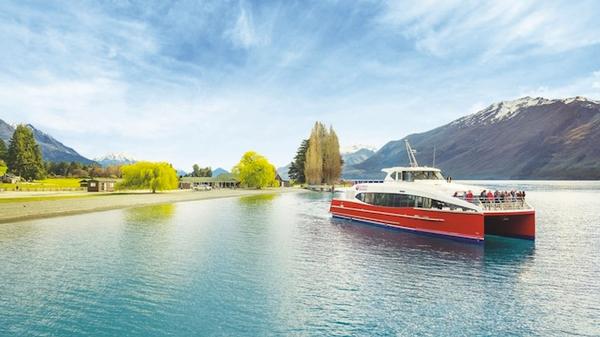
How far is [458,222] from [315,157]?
323 ft

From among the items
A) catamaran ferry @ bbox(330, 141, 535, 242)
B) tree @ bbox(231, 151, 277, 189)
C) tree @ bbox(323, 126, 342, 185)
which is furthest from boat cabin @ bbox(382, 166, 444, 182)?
tree @ bbox(231, 151, 277, 189)

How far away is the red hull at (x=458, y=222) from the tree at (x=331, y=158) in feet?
301

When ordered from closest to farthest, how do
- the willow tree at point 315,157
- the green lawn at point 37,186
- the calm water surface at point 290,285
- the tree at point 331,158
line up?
the calm water surface at point 290,285 < the green lawn at point 37,186 < the willow tree at point 315,157 < the tree at point 331,158

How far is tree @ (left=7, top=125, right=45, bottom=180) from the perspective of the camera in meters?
126

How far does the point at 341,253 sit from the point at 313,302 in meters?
10.5

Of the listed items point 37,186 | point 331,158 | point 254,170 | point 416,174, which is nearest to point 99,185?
point 37,186

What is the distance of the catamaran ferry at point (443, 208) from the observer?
1232 inches

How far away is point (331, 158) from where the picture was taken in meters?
132

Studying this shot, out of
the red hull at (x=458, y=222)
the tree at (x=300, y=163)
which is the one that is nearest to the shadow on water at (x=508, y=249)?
the red hull at (x=458, y=222)

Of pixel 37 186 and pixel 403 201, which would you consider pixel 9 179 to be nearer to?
pixel 37 186

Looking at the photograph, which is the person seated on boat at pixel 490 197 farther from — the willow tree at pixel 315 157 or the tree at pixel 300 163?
the tree at pixel 300 163

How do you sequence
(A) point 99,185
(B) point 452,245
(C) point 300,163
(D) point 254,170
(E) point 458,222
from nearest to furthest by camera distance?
(B) point 452,245 < (E) point 458,222 < (A) point 99,185 < (D) point 254,170 < (C) point 300,163

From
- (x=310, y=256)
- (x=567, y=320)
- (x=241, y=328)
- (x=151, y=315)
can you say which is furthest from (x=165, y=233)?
(x=567, y=320)

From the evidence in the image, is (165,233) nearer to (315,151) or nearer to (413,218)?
(413,218)
